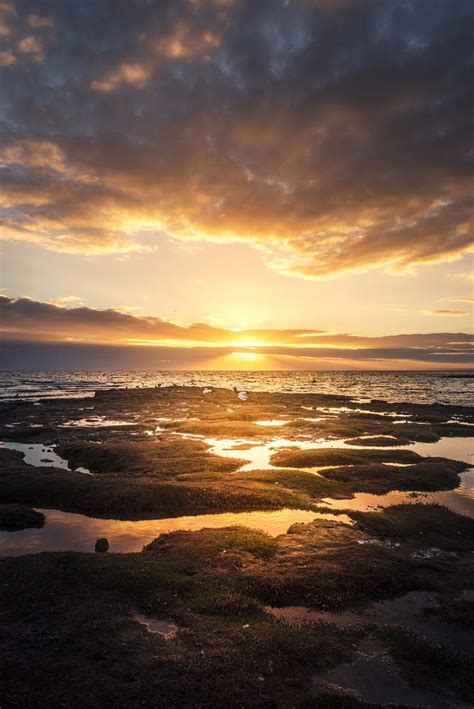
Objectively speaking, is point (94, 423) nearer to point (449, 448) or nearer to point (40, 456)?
point (40, 456)

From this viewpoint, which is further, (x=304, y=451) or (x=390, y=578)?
(x=304, y=451)

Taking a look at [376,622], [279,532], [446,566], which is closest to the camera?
[376,622]

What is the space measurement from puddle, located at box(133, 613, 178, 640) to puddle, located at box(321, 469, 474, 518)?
16.1 meters

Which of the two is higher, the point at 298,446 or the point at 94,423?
the point at 298,446

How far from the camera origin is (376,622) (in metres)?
14.6

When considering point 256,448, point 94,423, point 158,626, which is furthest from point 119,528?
point 94,423

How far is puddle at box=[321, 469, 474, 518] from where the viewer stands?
91.0 feet

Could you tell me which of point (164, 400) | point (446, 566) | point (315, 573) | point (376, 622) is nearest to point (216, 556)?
point (315, 573)

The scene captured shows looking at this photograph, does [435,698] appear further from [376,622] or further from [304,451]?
[304,451]

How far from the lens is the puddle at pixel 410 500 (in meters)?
27.8

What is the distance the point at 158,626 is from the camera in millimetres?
13852

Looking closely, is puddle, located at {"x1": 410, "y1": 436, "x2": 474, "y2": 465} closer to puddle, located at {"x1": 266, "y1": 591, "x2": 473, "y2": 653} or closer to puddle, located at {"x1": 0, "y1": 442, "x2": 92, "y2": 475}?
puddle, located at {"x1": 266, "y1": 591, "x2": 473, "y2": 653}

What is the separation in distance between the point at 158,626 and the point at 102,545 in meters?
7.81

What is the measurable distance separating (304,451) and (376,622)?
29177 mm
